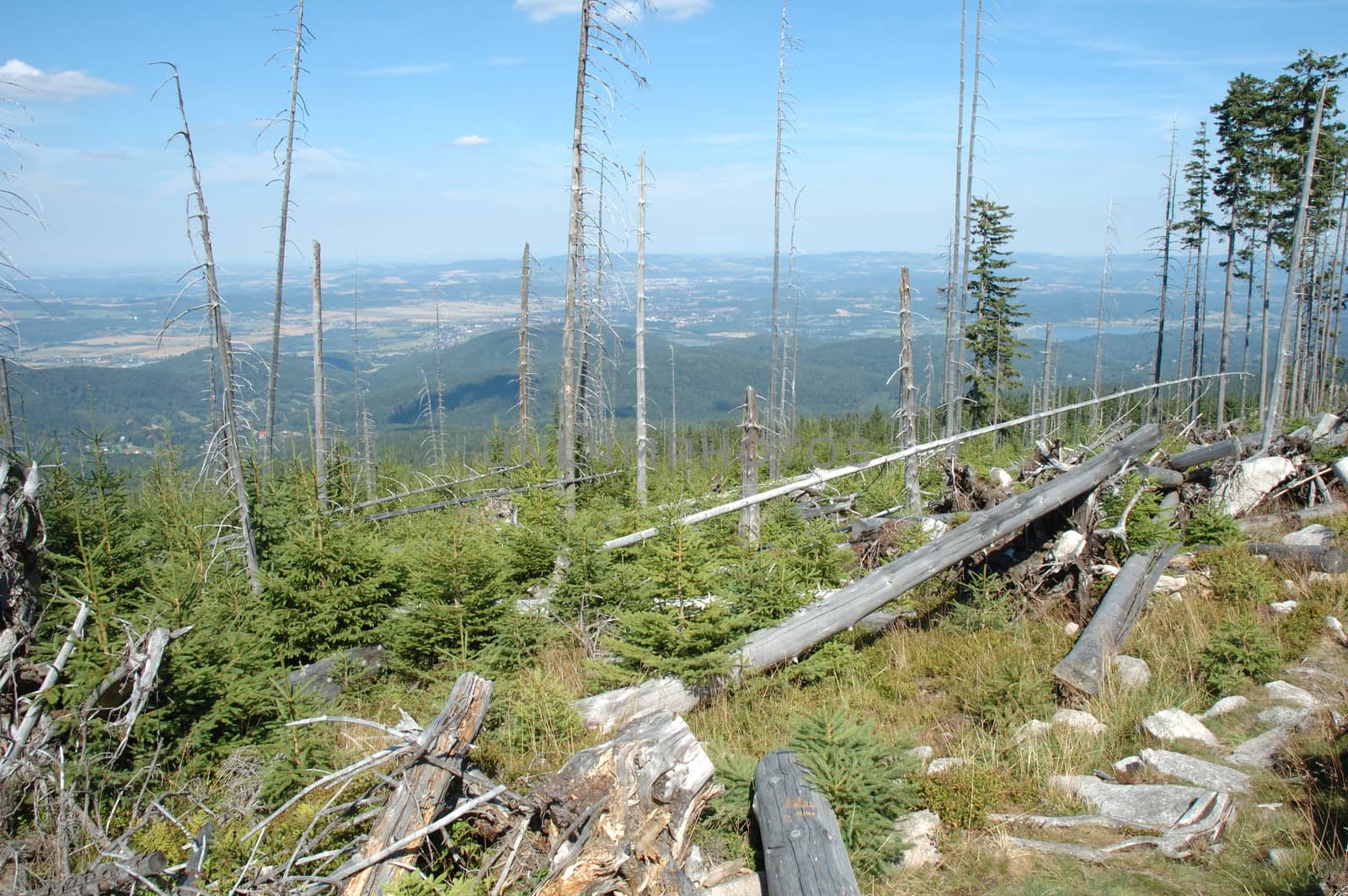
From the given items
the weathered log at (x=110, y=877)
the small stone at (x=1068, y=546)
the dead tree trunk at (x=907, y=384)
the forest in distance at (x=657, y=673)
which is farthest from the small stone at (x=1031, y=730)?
the dead tree trunk at (x=907, y=384)

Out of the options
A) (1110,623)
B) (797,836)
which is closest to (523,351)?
(1110,623)

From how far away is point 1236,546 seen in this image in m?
8.24

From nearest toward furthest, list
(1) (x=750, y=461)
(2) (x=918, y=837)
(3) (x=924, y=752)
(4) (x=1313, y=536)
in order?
(2) (x=918, y=837) < (3) (x=924, y=752) < (4) (x=1313, y=536) < (1) (x=750, y=461)

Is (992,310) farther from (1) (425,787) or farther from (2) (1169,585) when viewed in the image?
(1) (425,787)

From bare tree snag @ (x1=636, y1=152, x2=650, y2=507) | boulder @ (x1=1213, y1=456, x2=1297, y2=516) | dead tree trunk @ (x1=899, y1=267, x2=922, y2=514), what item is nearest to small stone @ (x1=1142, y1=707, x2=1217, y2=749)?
boulder @ (x1=1213, y1=456, x2=1297, y2=516)

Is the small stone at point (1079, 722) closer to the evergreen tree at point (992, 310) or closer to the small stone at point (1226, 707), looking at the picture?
the small stone at point (1226, 707)

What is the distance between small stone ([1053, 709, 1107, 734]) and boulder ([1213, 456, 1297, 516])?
19.6 feet

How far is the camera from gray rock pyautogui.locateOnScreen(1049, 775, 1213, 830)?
4.18 metres

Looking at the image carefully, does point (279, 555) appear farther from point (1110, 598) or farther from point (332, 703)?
point (1110, 598)

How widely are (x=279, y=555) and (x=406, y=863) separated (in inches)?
182

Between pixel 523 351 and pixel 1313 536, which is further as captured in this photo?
pixel 523 351

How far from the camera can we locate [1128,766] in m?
4.78

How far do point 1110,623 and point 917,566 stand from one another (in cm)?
168

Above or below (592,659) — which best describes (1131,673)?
above
